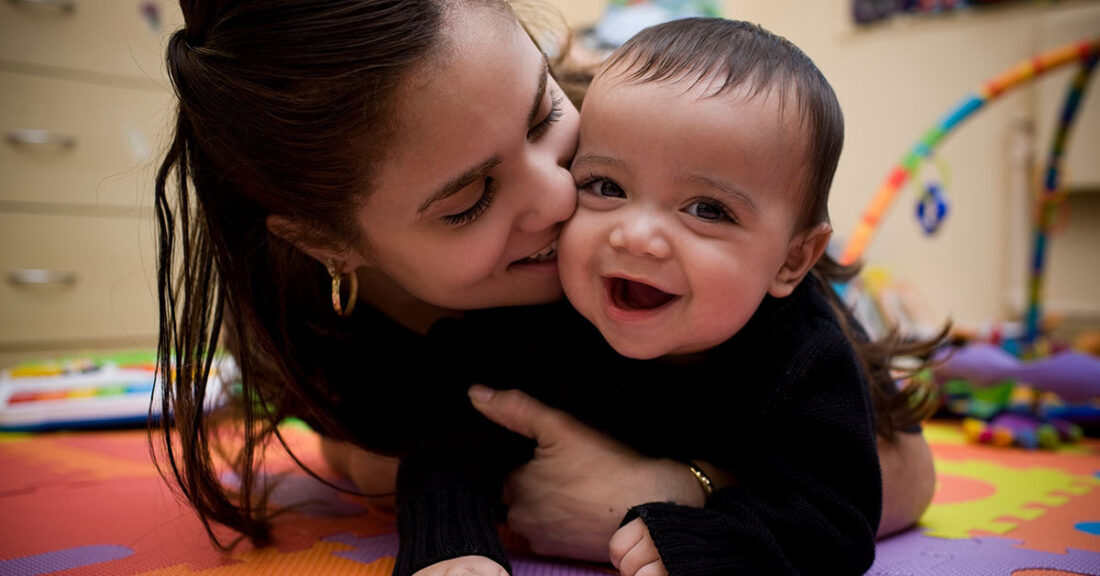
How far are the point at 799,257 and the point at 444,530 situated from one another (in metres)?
0.39

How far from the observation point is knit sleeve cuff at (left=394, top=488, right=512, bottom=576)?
644 millimetres

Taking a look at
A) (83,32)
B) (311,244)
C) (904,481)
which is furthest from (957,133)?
(83,32)

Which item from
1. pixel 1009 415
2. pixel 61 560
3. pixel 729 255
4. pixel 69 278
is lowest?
pixel 69 278

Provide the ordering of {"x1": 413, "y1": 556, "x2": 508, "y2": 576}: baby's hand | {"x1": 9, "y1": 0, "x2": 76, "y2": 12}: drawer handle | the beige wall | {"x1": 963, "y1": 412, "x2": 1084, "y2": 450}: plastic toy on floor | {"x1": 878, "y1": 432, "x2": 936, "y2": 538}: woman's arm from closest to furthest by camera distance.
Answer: {"x1": 413, "y1": 556, "x2": 508, "y2": 576}: baby's hand
{"x1": 878, "y1": 432, "x2": 936, "y2": 538}: woman's arm
{"x1": 963, "y1": 412, "x2": 1084, "y2": 450}: plastic toy on floor
{"x1": 9, "y1": 0, "x2": 76, "y2": 12}: drawer handle
the beige wall

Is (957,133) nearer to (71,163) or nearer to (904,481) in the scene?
(904,481)

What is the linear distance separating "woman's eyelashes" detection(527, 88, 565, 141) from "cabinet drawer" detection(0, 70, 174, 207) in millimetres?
1634

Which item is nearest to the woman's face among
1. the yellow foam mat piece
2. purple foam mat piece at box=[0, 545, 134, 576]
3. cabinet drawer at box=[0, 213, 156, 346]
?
purple foam mat piece at box=[0, 545, 134, 576]

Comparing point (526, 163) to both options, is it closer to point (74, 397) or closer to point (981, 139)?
point (74, 397)

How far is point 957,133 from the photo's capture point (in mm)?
2617

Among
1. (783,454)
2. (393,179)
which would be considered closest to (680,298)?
(783,454)

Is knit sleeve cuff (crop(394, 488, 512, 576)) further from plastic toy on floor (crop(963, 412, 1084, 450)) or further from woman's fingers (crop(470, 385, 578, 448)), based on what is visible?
plastic toy on floor (crop(963, 412, 1084, 450))

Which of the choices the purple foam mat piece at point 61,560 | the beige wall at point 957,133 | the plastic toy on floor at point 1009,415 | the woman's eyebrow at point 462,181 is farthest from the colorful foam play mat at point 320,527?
the beige wall at point 957,133

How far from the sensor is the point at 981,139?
2.58m

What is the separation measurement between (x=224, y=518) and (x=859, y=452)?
0.59 m
